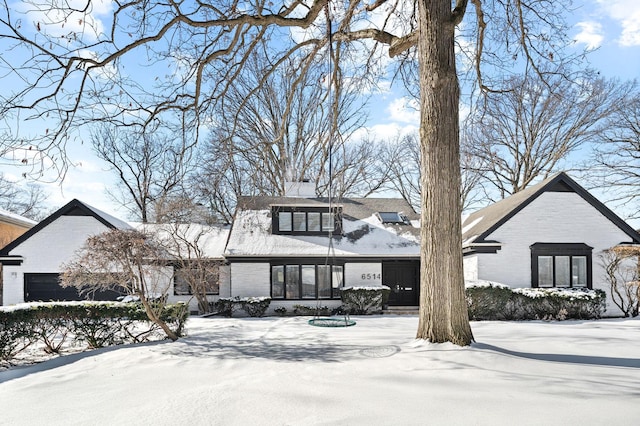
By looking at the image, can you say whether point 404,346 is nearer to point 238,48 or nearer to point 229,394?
point 229,394

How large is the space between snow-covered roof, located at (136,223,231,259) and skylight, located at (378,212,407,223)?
7.33 m

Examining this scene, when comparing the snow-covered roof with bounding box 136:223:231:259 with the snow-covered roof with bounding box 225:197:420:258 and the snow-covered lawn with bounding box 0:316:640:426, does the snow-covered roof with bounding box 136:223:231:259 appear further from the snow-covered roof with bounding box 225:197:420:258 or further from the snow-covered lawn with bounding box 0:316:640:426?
the snow-covered lawn with bounding box 0:316:640:426

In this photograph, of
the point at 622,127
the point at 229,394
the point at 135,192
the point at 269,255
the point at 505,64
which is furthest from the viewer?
the point at 135,192

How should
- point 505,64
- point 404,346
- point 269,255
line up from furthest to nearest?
1. point 269,255
2. point 505,64
3. point 404,346

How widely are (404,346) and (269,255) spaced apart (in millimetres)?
11422

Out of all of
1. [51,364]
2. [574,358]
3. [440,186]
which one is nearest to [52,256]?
[51,364]

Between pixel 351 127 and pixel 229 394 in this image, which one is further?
pixel 351 127

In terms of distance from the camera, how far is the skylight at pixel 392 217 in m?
21.3

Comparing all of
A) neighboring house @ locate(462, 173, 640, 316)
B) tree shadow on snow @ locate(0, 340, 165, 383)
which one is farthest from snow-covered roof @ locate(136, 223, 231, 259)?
neighboring house @ locate(462, 173, 640, 316)

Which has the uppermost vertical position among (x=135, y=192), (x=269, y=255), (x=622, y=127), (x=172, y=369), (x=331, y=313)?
(x=622, y=127)

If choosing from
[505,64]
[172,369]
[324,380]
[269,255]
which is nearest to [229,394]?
[324,380]

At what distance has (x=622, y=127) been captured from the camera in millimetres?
24281

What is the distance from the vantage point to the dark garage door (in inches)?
745

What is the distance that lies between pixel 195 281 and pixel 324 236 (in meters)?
5.74
